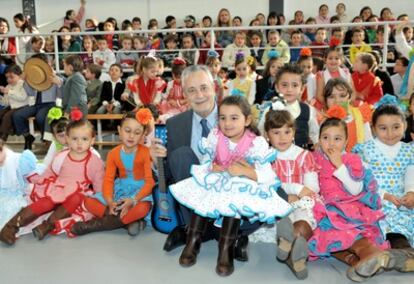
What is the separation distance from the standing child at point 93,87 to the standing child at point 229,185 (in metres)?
3.22

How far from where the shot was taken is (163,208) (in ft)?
8.37

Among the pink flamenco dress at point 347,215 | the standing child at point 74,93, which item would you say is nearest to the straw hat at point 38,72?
the standing child at point 74,93

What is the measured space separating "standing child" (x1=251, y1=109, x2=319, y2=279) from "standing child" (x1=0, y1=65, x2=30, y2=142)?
3315mm

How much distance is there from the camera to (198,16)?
9.05 meters

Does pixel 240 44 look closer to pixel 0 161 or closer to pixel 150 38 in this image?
pixel 150 38

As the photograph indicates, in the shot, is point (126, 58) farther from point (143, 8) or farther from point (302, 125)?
point (302, 125)

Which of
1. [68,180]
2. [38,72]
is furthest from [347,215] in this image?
[38,72]

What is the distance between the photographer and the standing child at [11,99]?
4.87 metres

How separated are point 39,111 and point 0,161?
6.93ft

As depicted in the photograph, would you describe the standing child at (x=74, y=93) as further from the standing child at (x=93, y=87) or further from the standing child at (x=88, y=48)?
the standing child at (x=88, y=48)

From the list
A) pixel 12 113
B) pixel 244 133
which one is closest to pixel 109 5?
pixel 12 113

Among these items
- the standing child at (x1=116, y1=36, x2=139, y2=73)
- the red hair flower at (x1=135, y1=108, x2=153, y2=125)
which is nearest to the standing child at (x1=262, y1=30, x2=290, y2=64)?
the standing child at (x1=116, y1=36, x2=139, y2=73)

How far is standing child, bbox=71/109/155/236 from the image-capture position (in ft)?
8.43

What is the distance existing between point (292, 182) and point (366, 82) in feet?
7.03
